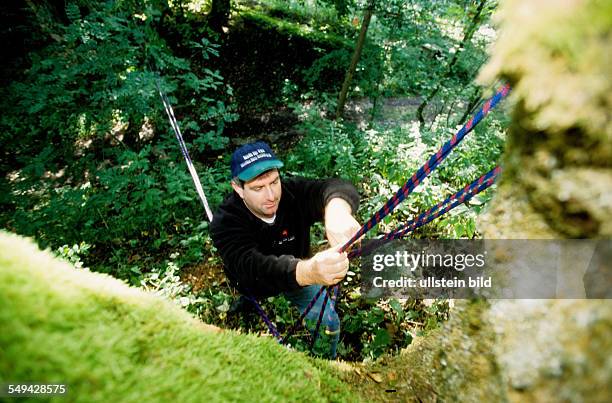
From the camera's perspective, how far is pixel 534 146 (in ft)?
2.46

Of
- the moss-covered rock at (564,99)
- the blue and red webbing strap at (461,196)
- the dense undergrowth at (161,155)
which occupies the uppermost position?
the moss-covered rock at (564,99)

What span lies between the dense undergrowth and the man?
119 centimetres

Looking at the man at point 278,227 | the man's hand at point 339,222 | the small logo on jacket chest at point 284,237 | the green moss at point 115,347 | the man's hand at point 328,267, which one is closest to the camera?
the green moss at point 115,347

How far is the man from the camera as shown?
88.2 inches

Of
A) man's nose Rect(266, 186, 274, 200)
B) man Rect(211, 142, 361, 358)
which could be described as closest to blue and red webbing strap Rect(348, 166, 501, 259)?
man Rect(211, 142, 361, 358)

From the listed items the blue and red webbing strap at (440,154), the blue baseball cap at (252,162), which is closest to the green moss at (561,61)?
the blue and red webbing strap at (440,154)

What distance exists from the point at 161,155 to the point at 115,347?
639cm

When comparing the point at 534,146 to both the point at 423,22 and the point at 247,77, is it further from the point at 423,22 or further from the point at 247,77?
the point at 247,77

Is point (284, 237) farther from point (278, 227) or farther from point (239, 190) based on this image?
point (239, 190)

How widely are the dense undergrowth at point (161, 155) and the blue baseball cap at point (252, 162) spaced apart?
189 cm

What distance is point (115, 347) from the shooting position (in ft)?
2.76

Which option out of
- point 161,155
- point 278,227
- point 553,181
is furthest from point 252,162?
point 161,155

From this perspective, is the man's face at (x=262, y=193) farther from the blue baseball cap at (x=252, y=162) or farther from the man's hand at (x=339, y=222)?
the man's hand at (x=339, y=222)

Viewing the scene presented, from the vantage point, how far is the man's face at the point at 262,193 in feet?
9.07
